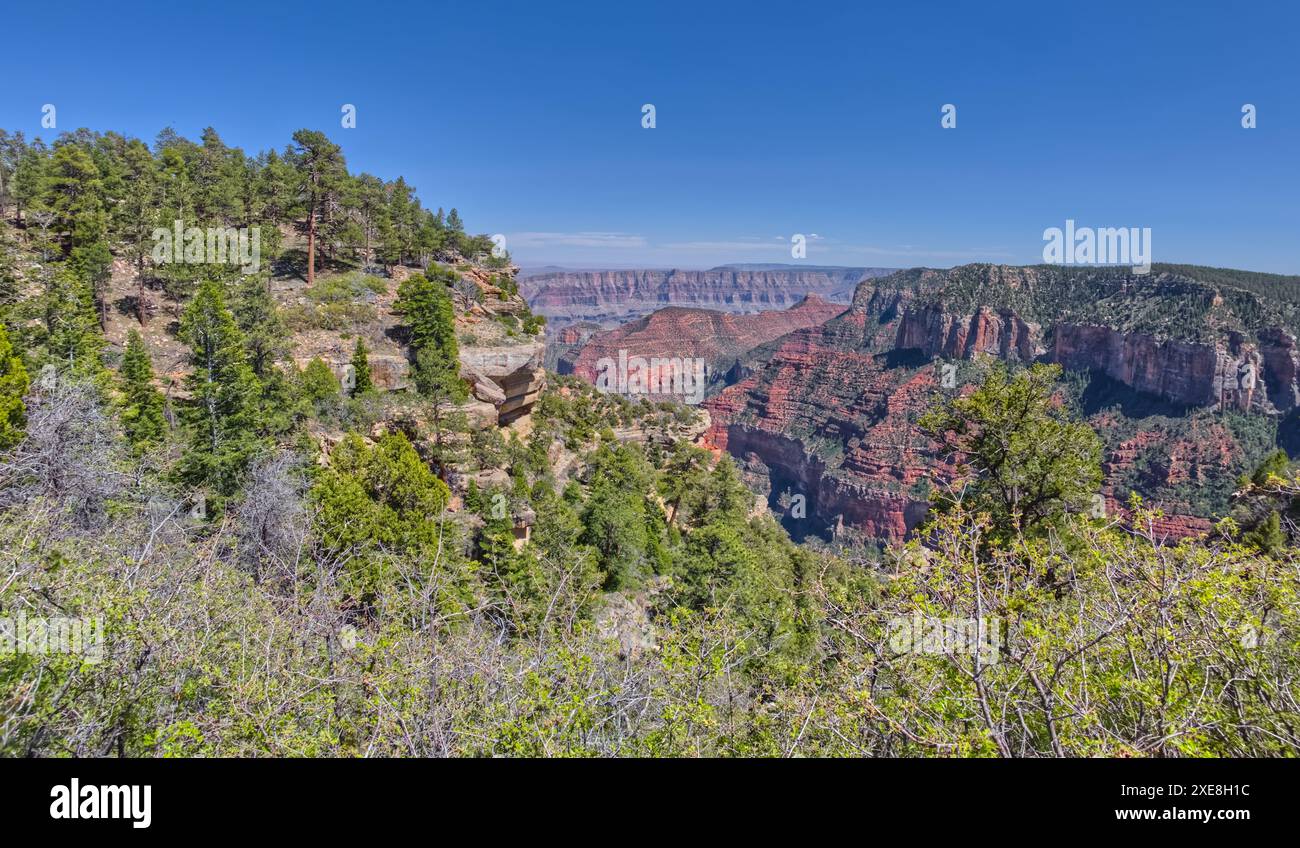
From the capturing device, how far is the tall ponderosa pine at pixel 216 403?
19125 millimetres

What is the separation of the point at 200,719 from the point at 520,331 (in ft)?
111

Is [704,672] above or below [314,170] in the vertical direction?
below

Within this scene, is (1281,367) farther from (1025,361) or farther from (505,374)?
(505,374)

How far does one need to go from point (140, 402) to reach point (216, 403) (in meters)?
3.48

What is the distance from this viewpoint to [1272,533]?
84.7 feet

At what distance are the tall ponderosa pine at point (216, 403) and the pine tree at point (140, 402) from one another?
1.62m

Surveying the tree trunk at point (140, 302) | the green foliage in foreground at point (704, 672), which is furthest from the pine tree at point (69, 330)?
the green foliage in foreground at point (704, 672)

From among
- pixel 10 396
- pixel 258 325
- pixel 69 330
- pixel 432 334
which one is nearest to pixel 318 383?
pixel 258 325

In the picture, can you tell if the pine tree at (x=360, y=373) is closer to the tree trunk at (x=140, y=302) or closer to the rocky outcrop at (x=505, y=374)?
the rocky outcrop at (x=505, y=374)

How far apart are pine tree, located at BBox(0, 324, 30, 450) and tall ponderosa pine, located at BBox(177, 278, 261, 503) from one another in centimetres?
433

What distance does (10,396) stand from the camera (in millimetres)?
14383
